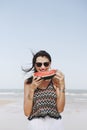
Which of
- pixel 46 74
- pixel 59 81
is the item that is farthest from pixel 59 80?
pixel 46 74

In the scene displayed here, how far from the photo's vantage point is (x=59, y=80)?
99.5 inches

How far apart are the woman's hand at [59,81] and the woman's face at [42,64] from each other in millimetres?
113

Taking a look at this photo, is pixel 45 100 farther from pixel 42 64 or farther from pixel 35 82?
pixel 42 64

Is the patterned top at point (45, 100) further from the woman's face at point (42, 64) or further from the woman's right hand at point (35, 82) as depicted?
the woman's face at point (42, 64)

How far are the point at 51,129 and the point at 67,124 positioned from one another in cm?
412

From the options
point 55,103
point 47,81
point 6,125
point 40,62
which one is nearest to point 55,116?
point 55,103

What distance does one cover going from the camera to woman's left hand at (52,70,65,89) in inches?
99.7

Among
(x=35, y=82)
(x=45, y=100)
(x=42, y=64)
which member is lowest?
(x=45, y=100)

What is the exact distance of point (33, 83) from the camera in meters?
2.52

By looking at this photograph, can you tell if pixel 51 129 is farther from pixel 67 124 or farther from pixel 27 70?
pixel 67 124

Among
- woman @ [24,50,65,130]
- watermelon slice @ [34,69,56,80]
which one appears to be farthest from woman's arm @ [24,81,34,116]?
watermelon slice @ [34,69,56,80]

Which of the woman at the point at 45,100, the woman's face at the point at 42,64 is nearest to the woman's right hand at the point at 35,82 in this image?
the woman at the point at 45,100

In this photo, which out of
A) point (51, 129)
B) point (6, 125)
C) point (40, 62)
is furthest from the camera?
point (6, 125)

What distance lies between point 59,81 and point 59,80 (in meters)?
0.01
